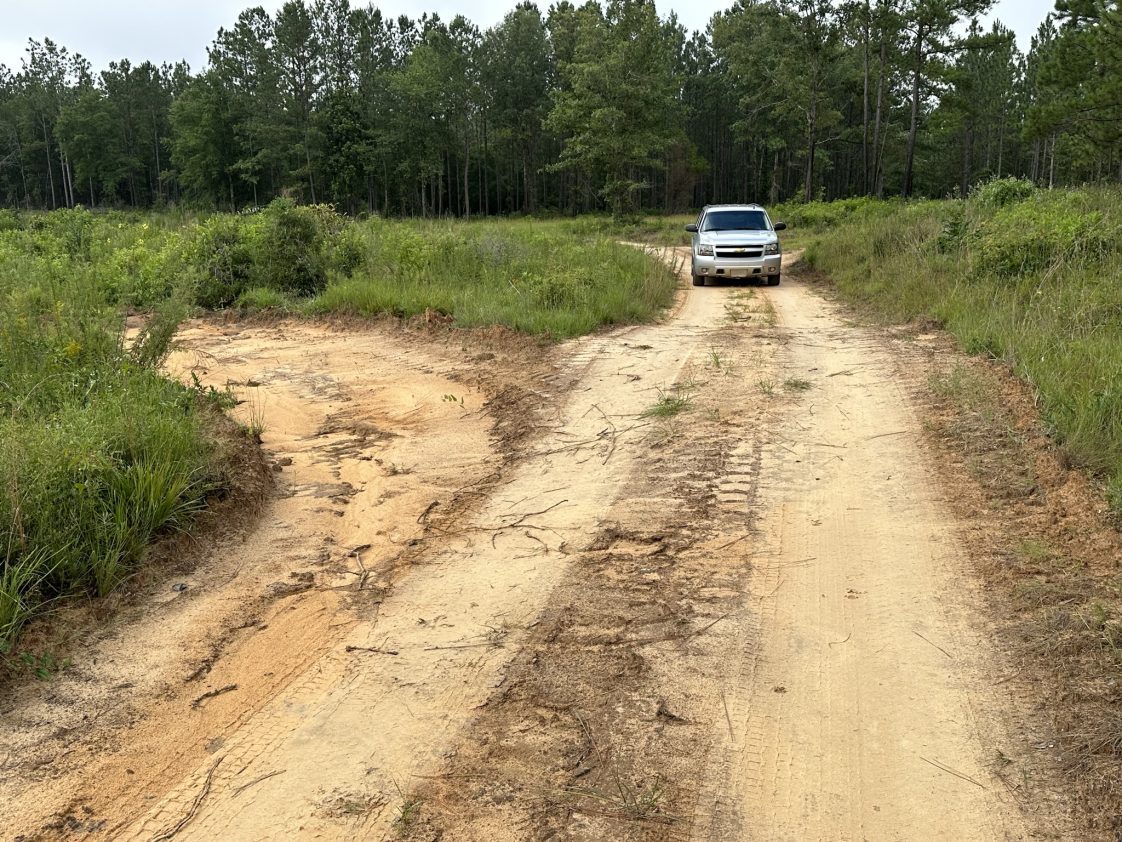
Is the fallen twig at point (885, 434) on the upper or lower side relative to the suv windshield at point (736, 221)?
lower

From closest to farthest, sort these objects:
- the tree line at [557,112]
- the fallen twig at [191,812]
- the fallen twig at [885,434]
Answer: the fallen twig at [191,812] → the fallen twig at [885,434] → the tree line at [557,112]

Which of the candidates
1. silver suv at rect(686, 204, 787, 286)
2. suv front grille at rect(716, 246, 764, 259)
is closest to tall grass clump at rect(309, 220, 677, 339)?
silver suv at rect(686, 204, 787, 286)

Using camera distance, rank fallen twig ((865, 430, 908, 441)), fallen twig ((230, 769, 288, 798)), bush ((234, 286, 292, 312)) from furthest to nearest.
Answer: bush ((234, 286, 292, 312)) < fallen twig ((865, 430, 908, 441)) < fallen twig ((230, 769, 288, 798))

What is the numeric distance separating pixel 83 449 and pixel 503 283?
10.0 metres

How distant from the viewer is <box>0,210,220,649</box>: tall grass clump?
4648mm

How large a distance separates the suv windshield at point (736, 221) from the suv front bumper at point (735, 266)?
1.19m

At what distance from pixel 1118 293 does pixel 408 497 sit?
852cm

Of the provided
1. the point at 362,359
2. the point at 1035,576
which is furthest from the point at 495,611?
the point at 362,359

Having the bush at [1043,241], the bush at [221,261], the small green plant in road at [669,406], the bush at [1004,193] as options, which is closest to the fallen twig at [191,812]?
the small green plant in road at [669,406]

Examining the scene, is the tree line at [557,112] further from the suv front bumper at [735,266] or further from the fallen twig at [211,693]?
the fallen twig at [211,693]

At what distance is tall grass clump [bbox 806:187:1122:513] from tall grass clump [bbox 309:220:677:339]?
4.29m

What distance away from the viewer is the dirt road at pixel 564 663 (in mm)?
3166

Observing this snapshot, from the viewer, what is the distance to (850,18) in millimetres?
45594

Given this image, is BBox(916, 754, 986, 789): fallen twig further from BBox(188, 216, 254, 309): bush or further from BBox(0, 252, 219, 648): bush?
BBox(188, 216, 254, 309): bush
